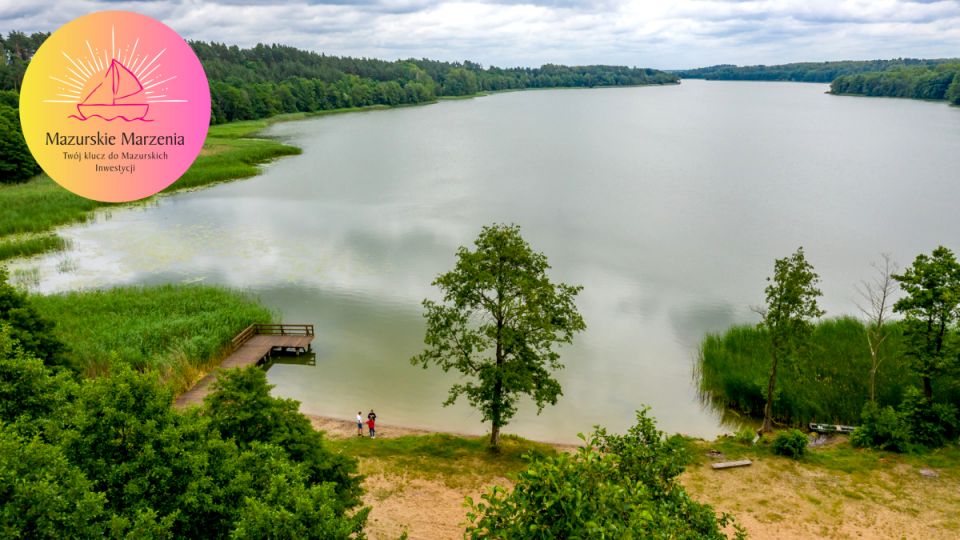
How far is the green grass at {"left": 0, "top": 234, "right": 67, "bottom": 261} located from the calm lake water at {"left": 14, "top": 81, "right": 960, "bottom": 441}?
70.8 inches

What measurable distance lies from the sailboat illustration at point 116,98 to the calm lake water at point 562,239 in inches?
475

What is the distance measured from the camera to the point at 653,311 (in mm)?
36906

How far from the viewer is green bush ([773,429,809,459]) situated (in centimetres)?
2245

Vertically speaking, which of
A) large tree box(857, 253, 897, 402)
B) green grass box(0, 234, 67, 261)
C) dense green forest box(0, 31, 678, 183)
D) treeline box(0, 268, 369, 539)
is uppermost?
dense green forest box(0, 31, 678, 183)

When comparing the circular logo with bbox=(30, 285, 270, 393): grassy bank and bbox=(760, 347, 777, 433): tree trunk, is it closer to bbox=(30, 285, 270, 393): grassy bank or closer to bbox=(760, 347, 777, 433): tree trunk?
bbox=(30, 285, 270, 393): grassy bank

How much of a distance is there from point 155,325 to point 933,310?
3633 centimetres

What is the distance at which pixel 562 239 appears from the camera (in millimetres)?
50375

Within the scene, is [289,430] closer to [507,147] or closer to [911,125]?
[507,147]

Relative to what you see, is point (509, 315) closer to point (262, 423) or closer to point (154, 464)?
point (262, 423)

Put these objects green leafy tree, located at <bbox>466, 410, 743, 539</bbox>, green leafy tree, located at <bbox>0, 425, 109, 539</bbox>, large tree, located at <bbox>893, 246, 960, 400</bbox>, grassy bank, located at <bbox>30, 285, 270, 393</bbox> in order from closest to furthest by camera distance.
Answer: green leafy tree, located at <bbox>466, 410, 743, 539</bbox> → green leafy tree, located at <bbox>0, 425, 109, 539</bbox> → large tree, located at <bbox>893, 246, 960, 400</bbox> → grassy bank, located at <bbox>30, 285, 270, 393</bbox>

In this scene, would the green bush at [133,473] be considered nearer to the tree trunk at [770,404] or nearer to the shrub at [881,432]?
the tree trunk at [770,404]

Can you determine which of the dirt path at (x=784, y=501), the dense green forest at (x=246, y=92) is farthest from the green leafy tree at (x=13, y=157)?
the dirt path at (x=784, y=501)

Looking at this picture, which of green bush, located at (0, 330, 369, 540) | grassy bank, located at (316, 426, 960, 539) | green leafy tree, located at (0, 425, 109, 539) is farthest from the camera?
grassy bank, located at (316, 426, 960, 539)

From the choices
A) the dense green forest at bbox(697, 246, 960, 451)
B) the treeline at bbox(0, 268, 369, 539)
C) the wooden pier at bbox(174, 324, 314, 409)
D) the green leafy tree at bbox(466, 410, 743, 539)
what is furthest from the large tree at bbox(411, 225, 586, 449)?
the wooden pier at bbox(174, 324, 314, 409)
